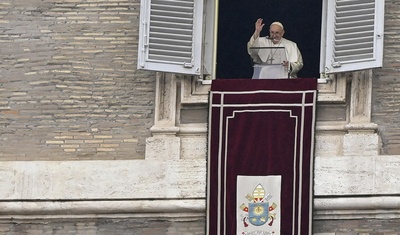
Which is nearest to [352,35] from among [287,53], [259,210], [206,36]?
[287,53]

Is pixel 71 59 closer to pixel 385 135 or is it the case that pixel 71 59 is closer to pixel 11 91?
pixel 11 91

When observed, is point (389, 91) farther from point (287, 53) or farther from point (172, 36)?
point (172, 36)

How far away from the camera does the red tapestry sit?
27.6m

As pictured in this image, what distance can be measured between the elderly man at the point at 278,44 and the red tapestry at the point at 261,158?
19.9 inches

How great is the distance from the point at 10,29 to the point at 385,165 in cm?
370

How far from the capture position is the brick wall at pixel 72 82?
92.6 ft

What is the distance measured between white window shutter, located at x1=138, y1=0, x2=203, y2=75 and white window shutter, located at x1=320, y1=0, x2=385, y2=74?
114 cm

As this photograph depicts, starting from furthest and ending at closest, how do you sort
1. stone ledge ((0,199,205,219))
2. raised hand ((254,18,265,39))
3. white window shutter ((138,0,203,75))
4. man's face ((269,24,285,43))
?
man's face ((269,24,285,43))
raised hand ((254,18,265,39))
white window shutter ((138,0,203,75))
stone ledge ((0,199,205,219))

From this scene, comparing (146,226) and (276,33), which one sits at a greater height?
(276,33)

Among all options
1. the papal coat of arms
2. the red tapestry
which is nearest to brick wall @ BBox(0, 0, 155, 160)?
the red tapestry

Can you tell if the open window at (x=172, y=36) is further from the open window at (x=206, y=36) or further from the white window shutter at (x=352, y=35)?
the white window shutter at (x=352, y=35)

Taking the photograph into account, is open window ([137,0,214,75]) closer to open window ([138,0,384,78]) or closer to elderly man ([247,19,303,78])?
open window ([138,0,384,78])

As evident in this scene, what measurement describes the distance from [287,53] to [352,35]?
80 cm

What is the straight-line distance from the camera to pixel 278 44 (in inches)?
1127
